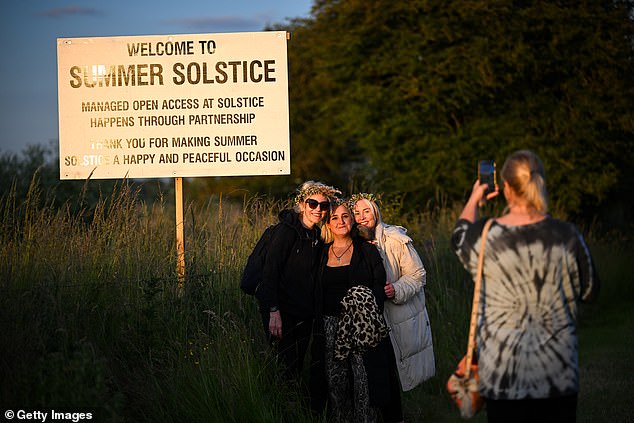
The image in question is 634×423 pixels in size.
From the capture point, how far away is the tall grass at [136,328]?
611cm

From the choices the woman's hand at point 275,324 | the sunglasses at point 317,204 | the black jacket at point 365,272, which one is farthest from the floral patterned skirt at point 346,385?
the sunglasses at point 317,204

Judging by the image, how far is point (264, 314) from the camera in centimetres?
745

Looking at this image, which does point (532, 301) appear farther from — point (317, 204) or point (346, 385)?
point (317, 204)

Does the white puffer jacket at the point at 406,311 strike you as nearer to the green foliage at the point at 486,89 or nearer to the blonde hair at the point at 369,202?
the blonde hair at the point at 369,202

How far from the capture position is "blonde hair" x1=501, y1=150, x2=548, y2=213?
4895 mm

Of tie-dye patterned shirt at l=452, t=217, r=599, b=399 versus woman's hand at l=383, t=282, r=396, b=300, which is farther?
woman's hand at l=383, t=282, r=396, b=300

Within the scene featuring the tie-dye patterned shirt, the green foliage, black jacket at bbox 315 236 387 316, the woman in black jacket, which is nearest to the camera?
the tie-dye patterned shirt

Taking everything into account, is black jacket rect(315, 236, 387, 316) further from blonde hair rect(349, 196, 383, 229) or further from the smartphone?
the smartphone

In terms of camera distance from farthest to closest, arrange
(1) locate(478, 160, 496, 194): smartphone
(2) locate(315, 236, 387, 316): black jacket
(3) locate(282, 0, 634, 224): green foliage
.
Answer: (3) locate(282, 0, 634, 224): green foliage, (2) locate(315, 236, 387, 316): black jacket, (1) locate(478, 160, 496, 194): smartphone

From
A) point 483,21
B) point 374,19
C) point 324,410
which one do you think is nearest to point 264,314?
point 324,410

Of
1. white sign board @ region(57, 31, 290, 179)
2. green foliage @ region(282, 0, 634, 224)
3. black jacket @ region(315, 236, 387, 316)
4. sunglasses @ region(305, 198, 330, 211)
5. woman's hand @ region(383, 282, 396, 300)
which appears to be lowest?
woman's hand @ region(383, 282, 396, 300)

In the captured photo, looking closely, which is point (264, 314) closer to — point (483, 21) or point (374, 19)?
point (483, 21)

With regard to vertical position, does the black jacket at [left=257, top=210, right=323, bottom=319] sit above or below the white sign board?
below

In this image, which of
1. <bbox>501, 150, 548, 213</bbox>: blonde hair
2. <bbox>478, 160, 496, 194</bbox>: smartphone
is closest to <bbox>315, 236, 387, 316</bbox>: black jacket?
<bbox>478, 160, 496, 194</bbox>: smartphone
